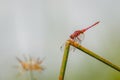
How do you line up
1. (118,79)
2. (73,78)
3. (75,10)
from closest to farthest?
(118,79)
(73,78)
(75,10)

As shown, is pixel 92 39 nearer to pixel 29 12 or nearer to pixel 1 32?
pixel 29 12

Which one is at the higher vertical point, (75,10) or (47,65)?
(75,10)

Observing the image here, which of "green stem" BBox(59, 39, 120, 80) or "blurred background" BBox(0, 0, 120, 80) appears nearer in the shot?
"green stem" BBox(59, 39, 120, 80)

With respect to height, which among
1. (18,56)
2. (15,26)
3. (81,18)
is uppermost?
(81,18)

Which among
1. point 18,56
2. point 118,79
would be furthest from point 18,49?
point 118,79

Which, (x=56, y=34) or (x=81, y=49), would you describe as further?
(x=56, y=34)

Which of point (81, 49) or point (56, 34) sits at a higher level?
point (81, 49)

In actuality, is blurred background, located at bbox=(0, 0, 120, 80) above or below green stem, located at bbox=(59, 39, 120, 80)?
below

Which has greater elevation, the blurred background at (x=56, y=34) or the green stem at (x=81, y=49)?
the green stem at (x=81, y=49)
